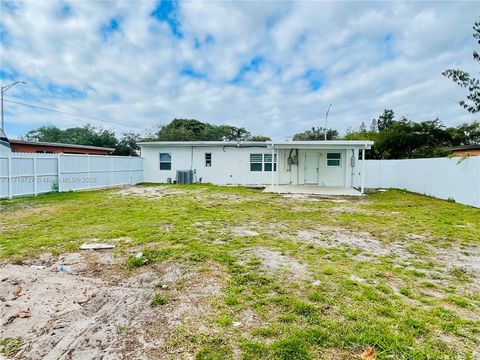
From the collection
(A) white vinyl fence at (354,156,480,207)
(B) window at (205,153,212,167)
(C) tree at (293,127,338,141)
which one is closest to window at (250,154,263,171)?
(B) window at (205,153,212,167)

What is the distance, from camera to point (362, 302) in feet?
9.57

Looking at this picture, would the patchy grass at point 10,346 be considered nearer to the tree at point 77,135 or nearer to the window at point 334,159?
the window at point 334,159

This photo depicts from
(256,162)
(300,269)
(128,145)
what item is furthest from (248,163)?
(128,145)

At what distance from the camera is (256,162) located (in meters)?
17.3

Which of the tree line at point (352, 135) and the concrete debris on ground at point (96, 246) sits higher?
the tree line at point (352, 135)

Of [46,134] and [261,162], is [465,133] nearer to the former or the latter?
[261,162]

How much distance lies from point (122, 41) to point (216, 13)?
668 cm

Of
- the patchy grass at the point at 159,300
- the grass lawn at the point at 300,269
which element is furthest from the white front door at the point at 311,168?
the patchy grass at the point at 159,300

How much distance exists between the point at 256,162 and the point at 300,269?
13666mm

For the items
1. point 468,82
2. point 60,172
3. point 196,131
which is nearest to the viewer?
point 60,172

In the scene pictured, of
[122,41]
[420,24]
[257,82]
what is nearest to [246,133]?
[257,82]

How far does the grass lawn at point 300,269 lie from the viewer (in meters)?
2.29

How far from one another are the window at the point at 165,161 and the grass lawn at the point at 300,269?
9827 mm

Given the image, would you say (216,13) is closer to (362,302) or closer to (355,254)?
(355,254)
